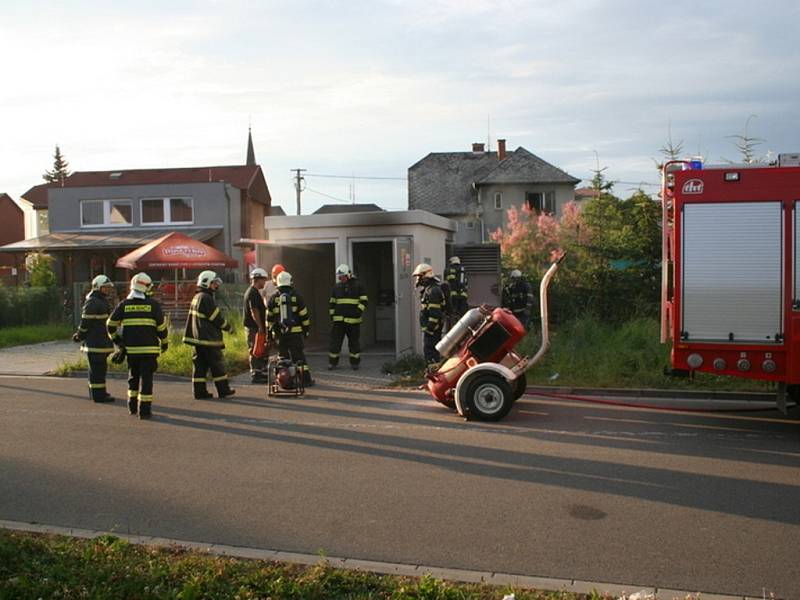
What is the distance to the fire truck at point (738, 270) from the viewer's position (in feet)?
28.6

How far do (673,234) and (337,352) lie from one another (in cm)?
733

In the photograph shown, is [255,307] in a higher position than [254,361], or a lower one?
higher

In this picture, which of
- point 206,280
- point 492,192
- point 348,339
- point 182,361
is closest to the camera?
point 206,280

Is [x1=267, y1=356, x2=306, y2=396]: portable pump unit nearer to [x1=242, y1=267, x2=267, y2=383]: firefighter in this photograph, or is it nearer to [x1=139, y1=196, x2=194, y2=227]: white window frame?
[x1=242, y1=267, x2=267, y2=383]: firefighter

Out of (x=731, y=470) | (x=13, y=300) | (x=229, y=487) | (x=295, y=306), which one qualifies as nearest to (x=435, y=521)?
(x=229, y=487)

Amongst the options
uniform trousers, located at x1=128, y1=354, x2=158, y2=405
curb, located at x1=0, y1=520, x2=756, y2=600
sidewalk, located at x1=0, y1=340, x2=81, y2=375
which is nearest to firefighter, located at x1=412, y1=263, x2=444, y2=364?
uniform trousers, located at x1=128, y1=354, x2=158, y2=405

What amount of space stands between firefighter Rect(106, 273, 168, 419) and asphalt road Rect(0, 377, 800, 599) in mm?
385

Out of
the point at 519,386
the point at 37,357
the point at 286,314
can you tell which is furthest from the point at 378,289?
the point at 519,386

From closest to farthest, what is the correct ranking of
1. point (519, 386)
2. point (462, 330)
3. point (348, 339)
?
point (462, 330) < point (519, 386) < point (348, 339)

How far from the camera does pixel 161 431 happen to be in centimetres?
972

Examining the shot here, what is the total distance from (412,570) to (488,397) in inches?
204

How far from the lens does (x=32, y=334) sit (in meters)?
22.1

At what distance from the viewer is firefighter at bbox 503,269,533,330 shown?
1700cm

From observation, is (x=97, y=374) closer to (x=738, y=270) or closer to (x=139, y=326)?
(x=139, y=326)
